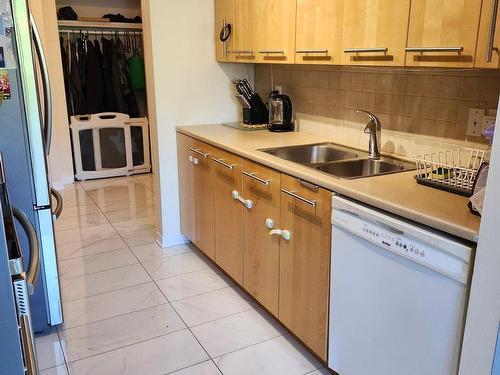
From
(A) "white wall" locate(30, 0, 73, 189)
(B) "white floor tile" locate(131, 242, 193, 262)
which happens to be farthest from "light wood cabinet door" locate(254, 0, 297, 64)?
(A) "white wall" locate(30, 0, 73, 189)

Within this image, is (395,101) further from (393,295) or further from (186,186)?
(186,186)

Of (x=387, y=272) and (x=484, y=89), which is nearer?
(x=387, y=272)

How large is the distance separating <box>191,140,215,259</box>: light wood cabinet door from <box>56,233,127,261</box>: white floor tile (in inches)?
28.6

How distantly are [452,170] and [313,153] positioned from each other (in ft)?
2.95

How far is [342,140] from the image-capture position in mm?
2551

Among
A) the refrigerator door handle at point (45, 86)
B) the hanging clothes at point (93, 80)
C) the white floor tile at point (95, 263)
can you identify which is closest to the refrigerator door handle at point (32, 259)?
the refrigerator door handle at point (45, 86)

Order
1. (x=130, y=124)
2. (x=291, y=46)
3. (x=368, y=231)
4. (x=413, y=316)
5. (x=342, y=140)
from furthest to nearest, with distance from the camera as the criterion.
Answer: (x=130, y=124) < (x=342, y=140) < (x=291, y=46) < (x=368, y=231) < (x=413, y=316)

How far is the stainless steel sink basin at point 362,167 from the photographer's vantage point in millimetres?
2092

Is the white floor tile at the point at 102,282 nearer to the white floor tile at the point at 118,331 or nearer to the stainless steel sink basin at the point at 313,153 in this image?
the white floor tile at the point at 118,331

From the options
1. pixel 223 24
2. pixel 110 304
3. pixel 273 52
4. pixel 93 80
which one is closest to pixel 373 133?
pixel 273 52

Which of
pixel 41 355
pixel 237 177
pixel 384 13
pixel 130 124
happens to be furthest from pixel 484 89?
pixel 130 124

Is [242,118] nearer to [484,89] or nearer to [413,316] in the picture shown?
[484,89]

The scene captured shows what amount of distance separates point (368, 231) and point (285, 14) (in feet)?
4.48

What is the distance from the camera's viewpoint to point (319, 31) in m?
2.14
